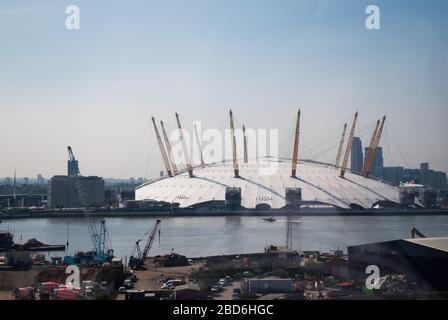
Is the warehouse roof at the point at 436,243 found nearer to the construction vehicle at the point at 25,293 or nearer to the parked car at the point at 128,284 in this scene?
the parked car at the point at 128,284

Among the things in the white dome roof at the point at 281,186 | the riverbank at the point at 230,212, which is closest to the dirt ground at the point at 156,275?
the riverbank at the point at 230,212

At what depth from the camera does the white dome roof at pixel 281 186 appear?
15.0 metres

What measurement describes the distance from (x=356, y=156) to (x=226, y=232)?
4628mm

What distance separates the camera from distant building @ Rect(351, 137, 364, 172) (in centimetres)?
1429

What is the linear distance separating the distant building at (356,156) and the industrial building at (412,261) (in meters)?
9.86

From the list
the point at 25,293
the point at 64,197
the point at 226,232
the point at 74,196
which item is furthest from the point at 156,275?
the point at 74,196

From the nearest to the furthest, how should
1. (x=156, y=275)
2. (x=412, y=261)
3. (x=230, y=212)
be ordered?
(x=412, y=261) → (x=156, y=275) → (x=230, y=212)

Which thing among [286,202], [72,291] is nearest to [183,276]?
[72,291]

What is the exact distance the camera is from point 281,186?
49.9 feet

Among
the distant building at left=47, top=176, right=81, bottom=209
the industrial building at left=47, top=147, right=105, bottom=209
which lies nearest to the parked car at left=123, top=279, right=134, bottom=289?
the industrial building at left=47, top=147, right=105, bottom=209

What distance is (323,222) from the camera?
1288 cm

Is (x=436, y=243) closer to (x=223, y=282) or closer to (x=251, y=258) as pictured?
(x=223, y=282)

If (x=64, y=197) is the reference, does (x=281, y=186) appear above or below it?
above
